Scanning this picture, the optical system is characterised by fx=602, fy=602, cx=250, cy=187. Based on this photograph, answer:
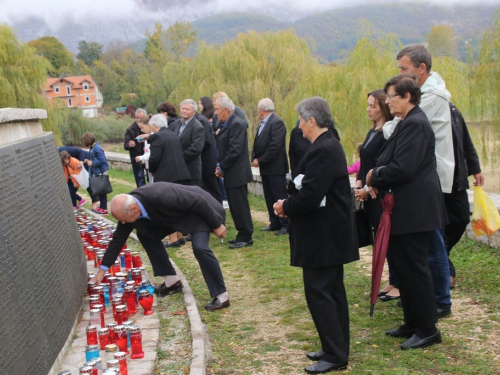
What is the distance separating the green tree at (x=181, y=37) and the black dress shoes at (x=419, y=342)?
85.6 meters

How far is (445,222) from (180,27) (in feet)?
286

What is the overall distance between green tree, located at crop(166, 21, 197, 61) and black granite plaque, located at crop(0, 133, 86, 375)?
3302 inches

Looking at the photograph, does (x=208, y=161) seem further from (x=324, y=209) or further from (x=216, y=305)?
(x=324, y=209)

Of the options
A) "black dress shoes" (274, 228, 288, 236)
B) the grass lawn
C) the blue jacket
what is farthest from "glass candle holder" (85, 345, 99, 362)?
the blue jacket

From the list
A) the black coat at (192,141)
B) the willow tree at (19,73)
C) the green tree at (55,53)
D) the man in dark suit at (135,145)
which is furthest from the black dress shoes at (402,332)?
the green tree at (55,53)

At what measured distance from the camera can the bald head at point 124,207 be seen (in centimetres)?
577

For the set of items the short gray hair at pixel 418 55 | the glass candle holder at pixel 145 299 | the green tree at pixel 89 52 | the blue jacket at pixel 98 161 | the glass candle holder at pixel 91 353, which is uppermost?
the green tree at pixel 89 52

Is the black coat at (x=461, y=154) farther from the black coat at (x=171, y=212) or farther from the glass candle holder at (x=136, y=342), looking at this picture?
the glass candle holder at (x=136, y=342)

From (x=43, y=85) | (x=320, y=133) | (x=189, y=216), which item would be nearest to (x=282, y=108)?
(x=43, y=85)

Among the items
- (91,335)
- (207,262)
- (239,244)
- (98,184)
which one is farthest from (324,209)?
(98,184)

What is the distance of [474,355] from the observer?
14.6 ft

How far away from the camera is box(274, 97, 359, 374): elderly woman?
4301 mm

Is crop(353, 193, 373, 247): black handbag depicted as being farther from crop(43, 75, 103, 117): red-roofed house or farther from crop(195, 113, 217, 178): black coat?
crop(43, 75, 103, 117): red-roofed house

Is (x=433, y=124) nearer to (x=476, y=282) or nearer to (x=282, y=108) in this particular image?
(x=476, y=282)
